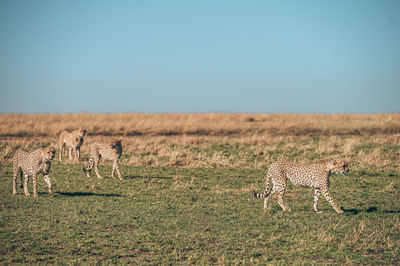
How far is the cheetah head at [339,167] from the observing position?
388 inches

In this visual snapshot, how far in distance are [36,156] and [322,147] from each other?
14922 millimetres

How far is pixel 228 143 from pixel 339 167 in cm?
1466

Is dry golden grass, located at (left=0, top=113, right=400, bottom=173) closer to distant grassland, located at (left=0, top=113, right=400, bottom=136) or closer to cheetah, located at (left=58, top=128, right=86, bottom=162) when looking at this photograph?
distant grassland, located at (left=0, top=113, right=400, bottom=136)

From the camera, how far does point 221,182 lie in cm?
1420

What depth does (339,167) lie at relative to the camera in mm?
9859

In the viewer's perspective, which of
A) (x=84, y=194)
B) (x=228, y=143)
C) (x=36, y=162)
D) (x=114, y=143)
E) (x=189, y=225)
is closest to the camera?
(x=189, y=225)

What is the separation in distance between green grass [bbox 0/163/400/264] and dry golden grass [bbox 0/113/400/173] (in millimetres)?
5141

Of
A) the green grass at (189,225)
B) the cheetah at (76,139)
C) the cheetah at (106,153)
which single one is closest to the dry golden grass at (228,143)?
the cheetah at (76,139)

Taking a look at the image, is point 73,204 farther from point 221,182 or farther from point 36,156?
point 221,182

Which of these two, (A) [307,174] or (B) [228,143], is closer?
(A) [307,174]

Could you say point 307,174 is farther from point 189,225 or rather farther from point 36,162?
point 36,162

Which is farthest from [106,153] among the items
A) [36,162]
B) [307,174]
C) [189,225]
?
[307,174]

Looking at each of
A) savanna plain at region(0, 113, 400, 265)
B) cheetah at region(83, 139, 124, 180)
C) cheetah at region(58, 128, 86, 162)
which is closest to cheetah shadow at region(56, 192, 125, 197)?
savanna plain at region(0, 113, 400, 265)

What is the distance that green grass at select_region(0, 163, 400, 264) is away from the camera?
22.8 ft
